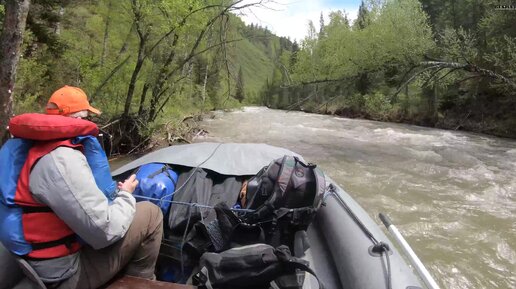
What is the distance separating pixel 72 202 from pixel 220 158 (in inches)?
70.5

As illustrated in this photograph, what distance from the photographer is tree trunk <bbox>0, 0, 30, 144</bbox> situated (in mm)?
4266

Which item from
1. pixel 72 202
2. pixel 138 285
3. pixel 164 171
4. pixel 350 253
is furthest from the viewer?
pixel 164 171

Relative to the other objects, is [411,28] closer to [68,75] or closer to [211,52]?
[211,52]

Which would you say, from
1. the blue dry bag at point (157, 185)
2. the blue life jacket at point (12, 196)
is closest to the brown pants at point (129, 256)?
the blue life jacket at point (12, 196)

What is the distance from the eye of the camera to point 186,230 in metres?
2.45

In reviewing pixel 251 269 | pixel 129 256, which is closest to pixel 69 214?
pixel 129 256

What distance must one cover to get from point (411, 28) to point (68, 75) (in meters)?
11.0

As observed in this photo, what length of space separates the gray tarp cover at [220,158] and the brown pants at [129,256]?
3.20 feet

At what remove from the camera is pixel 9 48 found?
4.30 m

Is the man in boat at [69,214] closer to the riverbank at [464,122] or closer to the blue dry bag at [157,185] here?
the blue dry bag at [157,185]

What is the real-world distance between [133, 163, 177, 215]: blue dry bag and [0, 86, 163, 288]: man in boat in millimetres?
687

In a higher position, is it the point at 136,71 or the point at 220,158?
the point at 136,71

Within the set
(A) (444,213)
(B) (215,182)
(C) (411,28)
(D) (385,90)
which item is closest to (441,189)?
(A) (444,213)

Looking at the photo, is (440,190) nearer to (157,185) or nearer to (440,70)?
(157,185)
